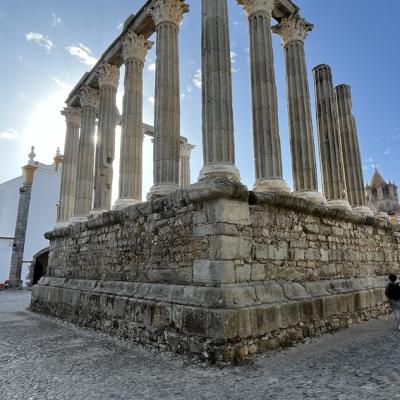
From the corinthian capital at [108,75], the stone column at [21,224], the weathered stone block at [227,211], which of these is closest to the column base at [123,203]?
the weathered stone block at [227,211]

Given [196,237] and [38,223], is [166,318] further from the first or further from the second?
[38,223]

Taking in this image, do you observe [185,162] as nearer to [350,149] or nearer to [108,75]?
[108,75]

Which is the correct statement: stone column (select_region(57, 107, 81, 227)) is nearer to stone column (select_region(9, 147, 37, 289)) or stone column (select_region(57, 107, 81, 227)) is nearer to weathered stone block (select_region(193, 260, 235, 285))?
weathered stone block (select_region(193, 260, 235, 285))

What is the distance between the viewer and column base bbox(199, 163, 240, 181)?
6648 mm

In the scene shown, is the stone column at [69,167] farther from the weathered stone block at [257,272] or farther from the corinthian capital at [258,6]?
the weathered stone block at [257,272]

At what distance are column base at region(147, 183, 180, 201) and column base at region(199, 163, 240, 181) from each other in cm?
127

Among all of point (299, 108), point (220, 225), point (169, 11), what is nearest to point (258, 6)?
point (169, 11)

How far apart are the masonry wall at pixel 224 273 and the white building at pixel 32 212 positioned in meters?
15.8

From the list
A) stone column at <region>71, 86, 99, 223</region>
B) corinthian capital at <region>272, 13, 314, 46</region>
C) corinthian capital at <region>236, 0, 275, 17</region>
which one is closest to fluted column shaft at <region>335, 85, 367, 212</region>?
corinthian capital at <region>272, 13, 314, 46</region>

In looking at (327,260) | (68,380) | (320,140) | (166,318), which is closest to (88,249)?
(166,318)

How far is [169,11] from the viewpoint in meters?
9.09

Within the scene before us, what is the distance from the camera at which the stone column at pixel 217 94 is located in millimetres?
6875

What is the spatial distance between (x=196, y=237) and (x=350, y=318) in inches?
170

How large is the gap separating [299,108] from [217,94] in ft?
11.4
